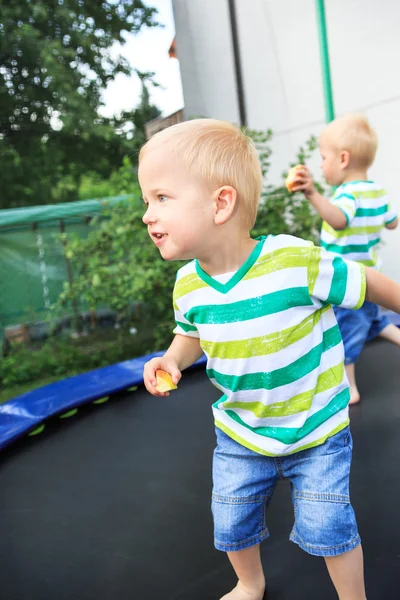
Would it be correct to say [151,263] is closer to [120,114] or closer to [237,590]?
[237,590]

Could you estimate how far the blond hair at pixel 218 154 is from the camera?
0.84 m

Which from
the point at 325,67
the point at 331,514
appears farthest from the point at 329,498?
the point at 325,67

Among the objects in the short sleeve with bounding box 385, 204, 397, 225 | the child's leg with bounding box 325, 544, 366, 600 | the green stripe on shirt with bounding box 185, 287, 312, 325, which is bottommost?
the child's leg with bounding box 325, 544, 366, 600

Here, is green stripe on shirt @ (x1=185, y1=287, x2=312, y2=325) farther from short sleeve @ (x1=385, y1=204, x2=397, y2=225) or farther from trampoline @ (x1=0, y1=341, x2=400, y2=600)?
short sleeve @ (x1=385, y1=204, x2=397, y2=225)

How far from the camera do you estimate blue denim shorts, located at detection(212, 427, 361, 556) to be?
85cm

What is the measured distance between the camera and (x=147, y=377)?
87 centimetres

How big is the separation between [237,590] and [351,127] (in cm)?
141

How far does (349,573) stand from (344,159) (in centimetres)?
133

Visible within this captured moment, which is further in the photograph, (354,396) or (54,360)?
(54,360)

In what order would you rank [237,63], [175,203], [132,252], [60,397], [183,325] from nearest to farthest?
[175,203]
[183,325]
[60,397]
[132,252]
[237,63]

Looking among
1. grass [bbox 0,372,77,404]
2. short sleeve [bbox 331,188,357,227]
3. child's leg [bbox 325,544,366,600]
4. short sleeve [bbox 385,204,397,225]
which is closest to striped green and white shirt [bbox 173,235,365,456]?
child's leg [bbox 325,544,366,600]

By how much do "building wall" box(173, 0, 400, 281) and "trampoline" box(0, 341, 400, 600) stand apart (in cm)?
195

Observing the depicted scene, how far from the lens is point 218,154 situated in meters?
0.85

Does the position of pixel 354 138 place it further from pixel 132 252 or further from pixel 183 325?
pixel 132 252
